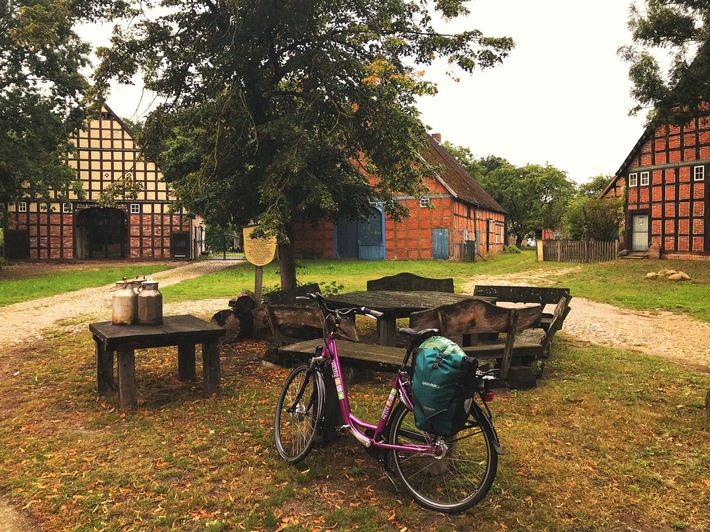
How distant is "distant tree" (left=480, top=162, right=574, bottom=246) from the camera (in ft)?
167

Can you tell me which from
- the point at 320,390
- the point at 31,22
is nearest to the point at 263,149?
the point at 31,22

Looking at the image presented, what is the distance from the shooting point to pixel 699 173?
73.7 ft

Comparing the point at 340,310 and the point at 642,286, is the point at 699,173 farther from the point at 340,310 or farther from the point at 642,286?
the point at 340,310

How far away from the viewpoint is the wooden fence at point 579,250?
24.5 meters

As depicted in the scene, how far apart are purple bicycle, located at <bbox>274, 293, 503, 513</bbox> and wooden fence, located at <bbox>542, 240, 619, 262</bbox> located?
2332 cm

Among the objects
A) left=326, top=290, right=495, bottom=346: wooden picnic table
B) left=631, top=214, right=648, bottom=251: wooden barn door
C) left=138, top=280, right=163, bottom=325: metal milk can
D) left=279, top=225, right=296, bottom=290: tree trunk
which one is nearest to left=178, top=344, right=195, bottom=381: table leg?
left=138, top=280, right=163, bottom=325: metal milk can

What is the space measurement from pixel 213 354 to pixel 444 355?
3128 mm

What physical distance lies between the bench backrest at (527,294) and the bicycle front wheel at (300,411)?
4341 mm

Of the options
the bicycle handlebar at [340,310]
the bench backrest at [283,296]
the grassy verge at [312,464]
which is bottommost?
the grassy verge at [312,464]

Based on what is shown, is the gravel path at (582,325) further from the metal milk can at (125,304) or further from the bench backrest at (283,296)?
the bench backrest at (283,296)

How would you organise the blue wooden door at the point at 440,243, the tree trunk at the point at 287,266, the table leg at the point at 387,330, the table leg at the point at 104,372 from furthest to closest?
the blue wooden door at the point at 440,243
the tree trunk at the point at 287,266
the table leg at the point at 387,330
the table leg at the point at 104,372

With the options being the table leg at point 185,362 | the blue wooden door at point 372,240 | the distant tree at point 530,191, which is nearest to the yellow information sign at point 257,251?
the table leg at point 185,362

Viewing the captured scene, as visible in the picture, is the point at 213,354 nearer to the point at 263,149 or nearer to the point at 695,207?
the point at 263,149

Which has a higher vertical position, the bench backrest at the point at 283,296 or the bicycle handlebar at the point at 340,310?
the bicycle handlebar at the point at 340,310
